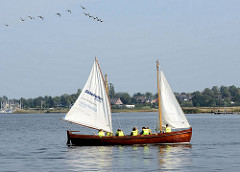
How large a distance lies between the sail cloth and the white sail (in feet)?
22.2

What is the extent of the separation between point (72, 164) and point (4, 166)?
5.86 metres

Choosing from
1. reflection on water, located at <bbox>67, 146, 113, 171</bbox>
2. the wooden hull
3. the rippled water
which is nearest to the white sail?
the wooden hull

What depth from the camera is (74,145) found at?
61.8 m

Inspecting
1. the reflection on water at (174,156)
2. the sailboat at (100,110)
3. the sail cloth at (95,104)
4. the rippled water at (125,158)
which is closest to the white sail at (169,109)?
the sailboat at (100,110)

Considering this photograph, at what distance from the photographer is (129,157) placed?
48750mm

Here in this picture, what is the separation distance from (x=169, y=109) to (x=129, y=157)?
14.6 meters

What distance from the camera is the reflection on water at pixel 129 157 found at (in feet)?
139

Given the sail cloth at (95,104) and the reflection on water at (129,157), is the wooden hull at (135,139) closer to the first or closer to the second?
the reflection on water at (129,157)

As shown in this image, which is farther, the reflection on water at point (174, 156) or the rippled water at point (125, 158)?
the reflection on water at point (174, 156)

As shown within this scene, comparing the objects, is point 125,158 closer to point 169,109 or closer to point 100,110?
point 100,110

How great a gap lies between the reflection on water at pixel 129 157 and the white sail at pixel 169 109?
9.77 ft

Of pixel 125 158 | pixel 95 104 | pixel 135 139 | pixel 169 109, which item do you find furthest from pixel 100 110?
pixel 125 158

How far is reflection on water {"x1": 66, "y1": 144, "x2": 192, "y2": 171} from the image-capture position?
42281 mm

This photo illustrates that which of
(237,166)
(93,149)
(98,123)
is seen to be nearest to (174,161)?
(237,166)
